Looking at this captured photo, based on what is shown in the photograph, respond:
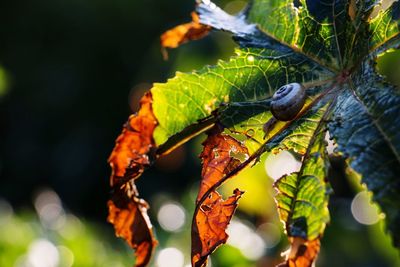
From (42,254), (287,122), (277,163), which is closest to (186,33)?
(287,122)

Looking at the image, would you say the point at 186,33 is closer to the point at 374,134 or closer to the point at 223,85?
the point at 223,85

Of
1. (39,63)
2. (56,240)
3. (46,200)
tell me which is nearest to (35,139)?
(39,63)

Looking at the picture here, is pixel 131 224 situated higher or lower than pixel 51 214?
lower

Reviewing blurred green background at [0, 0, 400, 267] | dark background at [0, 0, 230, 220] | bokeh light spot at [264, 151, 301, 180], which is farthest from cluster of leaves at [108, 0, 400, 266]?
dark background at [0, 0, 230, 220]

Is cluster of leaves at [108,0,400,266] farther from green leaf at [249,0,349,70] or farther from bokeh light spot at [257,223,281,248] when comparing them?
bokeh light spot at [257,223,281,248]

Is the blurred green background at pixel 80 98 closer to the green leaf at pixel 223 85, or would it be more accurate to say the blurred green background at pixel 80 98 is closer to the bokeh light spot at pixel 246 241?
the bokeh light spot at pixel 246 241

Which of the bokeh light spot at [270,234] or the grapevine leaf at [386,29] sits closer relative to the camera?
the grapevine leaf at [386,29]

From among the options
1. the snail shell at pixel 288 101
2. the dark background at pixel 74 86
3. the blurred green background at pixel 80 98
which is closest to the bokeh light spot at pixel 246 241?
the blurred green background at pixel 80 98
